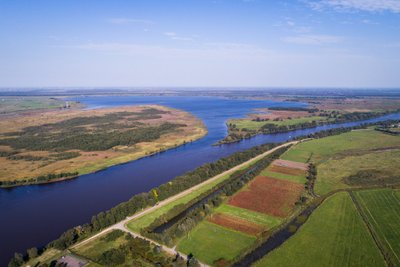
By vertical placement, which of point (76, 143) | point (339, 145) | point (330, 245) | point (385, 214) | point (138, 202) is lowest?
point (330, 245)

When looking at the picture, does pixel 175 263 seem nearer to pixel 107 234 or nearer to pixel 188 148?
pixel 107 234

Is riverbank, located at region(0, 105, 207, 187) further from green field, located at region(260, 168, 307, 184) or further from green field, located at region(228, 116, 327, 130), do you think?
green field, located at region(260, 168, 307, 184)

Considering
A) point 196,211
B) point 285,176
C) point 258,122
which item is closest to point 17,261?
point 196,211

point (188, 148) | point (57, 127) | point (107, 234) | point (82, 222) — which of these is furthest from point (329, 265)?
point (57, 127)

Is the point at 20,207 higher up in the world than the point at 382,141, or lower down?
lower down

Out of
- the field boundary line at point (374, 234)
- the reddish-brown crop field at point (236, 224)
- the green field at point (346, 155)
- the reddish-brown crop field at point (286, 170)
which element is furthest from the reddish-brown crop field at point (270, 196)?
the field boundary line at point (374, 234)

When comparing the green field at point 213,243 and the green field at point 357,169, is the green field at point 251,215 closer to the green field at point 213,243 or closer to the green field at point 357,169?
the green field at point 213,243

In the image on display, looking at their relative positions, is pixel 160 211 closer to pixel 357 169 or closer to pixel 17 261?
pixel 17 261
